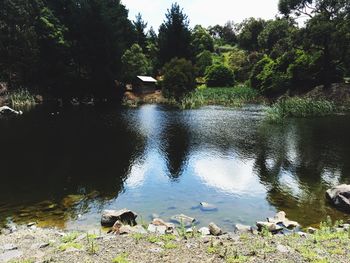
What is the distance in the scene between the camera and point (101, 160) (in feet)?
74.5

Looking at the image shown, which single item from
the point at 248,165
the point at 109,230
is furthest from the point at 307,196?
the point at 109,230

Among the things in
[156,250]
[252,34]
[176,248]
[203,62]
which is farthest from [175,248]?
[252,34]

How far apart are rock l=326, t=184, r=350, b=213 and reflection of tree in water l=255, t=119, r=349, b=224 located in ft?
1.08

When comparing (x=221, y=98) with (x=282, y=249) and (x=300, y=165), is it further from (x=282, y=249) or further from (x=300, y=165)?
(x=282, y=249)

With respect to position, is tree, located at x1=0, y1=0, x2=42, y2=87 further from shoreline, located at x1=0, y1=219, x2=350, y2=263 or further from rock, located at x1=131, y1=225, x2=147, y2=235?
rock, located at x1=131, y1=225, x2=147, y2=235

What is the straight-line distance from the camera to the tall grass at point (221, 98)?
53.4 m

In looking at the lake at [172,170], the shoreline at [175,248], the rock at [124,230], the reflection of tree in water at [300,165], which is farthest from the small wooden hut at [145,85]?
the shoreline at [175,248]

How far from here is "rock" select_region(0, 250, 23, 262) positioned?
910 cm

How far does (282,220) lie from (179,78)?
→ 44.0 m

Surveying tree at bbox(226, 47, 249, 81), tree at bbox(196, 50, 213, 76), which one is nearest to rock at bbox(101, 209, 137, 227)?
tree at bbox(226, 47, 249, 81)

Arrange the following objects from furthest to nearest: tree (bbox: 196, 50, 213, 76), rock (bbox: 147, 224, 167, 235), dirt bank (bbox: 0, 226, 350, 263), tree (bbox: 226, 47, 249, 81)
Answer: tree (bbox: 196, 50, 213, 76) → tree (bbox: 226, 47, 249, 81) → rock (bbox: 147, 224, 167, 235) → dirt bank (bbox: 0, 226, 350, 263)

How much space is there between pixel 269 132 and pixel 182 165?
12184 millimetres

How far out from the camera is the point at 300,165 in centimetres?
2139

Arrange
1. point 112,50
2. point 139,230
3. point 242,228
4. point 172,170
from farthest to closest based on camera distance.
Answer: point 112,50 → point 172,170 → point 242,228 → point 139,230
